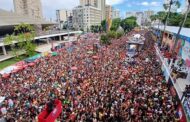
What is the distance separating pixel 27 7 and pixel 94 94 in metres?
137

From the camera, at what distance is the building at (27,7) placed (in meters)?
131

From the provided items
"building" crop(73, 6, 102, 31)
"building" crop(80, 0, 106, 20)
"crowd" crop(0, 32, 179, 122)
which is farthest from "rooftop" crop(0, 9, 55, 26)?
"building" crop(80, 0, 106, 20)

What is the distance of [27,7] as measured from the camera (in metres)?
133

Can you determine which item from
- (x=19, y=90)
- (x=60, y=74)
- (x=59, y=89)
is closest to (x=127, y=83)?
(x=59, y=89)

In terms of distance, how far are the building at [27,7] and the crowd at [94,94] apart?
392ft

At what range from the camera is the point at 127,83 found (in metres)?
17.3

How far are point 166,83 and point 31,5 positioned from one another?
140264mm

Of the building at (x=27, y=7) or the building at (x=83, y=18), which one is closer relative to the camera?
the building at (x=27, y=7)

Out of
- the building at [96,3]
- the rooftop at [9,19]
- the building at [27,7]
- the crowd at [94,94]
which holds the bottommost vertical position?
the crowd at [94,94]

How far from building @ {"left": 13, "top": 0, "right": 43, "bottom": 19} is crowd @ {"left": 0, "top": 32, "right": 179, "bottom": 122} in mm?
119517

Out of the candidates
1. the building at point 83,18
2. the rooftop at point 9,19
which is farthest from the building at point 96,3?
the rooftop at point 9,19

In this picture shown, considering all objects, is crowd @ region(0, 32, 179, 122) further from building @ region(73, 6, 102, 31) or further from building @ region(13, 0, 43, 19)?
building @ region(13, 0, 43, 19)

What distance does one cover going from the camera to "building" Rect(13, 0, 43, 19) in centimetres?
13062

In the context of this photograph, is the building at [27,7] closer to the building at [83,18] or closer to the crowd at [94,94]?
the building at [83,18]
